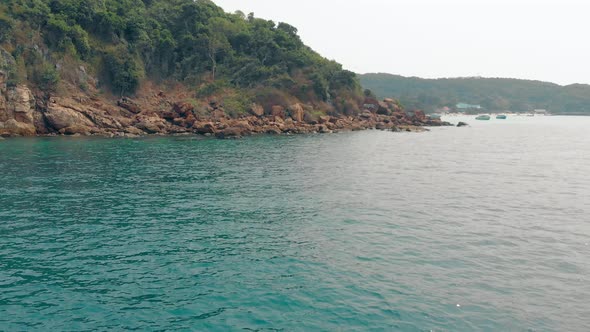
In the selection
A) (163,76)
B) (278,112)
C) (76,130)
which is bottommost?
(76,130)

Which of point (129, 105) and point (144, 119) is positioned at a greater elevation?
point (129, 105)

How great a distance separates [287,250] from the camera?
1992 centimetres

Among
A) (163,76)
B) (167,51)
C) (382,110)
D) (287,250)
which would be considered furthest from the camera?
(382,110)

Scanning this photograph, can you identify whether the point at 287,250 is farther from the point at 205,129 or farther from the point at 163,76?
the point at 163,76

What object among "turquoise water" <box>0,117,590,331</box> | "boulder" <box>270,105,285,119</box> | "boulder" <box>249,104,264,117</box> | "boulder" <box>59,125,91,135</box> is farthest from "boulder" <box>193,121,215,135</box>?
"turquoise water" <box>0,117,590,331</box>

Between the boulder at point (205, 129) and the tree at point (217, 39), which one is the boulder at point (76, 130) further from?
the tree at point (217, 39)

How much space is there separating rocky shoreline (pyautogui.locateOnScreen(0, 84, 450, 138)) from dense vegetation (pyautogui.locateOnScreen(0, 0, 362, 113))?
12.4ft

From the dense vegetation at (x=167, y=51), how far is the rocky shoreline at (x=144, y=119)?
12.4ft

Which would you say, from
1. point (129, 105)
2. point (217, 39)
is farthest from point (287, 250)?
point (217, 39)

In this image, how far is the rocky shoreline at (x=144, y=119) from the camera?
67.8m

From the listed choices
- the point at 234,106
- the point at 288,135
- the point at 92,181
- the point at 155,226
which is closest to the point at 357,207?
the point at 155,226

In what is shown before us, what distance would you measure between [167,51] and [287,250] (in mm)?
93185

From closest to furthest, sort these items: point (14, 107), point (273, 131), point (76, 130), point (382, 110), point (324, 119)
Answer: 1. point (14, 107)
2. point (76, 130)
3. point (273, 131)
4. point (324, 119)
5. point (382, 110)

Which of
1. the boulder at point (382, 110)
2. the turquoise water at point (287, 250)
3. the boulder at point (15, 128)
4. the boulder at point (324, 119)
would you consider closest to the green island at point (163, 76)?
the boulder at point (15, 128)
